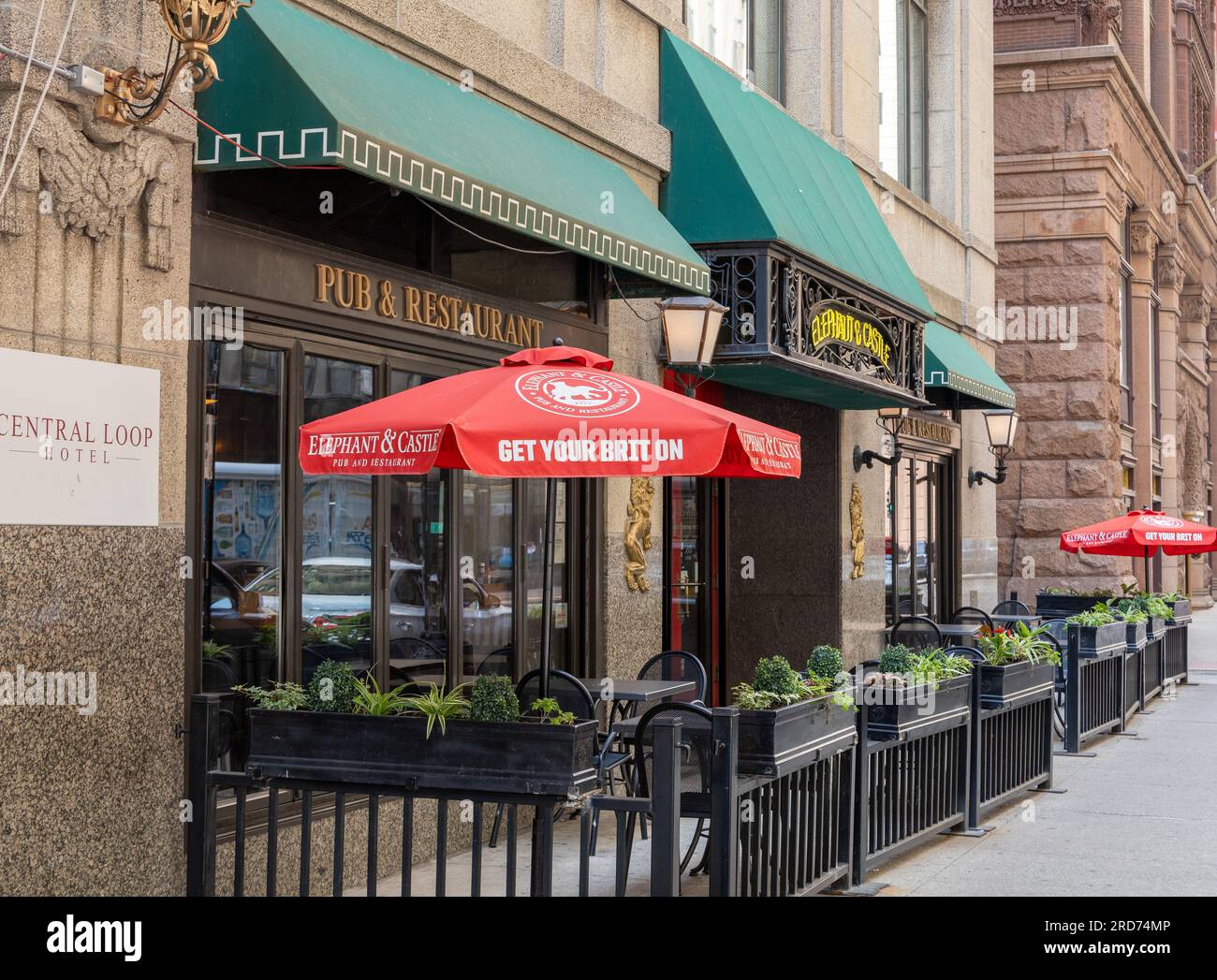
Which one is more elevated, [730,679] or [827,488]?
[827,488]

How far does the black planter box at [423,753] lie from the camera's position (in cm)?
569

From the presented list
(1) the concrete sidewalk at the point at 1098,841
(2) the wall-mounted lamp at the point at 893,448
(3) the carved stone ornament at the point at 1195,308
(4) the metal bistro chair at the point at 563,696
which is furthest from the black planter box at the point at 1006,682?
(3) the carved stone ornament at the point at 1195,308

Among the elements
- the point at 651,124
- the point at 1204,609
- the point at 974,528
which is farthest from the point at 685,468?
the point at 1204,609

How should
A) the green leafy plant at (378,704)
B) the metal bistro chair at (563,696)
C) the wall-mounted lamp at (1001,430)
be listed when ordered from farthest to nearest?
the wall-mounted lamp at (1001,430) → the metal bistro chair at (563,696) → the green leafy plant at (378,704)

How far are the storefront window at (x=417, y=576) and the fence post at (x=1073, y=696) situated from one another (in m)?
6.04

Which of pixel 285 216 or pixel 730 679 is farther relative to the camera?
pixel 730 679

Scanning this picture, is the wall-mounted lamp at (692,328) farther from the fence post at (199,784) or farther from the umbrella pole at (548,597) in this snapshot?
the fence post at (199,784)

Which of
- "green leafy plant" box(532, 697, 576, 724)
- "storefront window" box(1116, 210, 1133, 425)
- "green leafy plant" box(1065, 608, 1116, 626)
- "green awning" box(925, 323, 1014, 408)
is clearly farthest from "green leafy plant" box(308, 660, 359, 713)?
"storefront window" box(1116, 210, 1133, 425)

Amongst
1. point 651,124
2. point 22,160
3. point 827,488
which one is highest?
point 651,124

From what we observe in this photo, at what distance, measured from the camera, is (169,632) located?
6586 mm

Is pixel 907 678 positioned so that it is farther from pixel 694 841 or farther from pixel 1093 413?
pixel 1093 413
